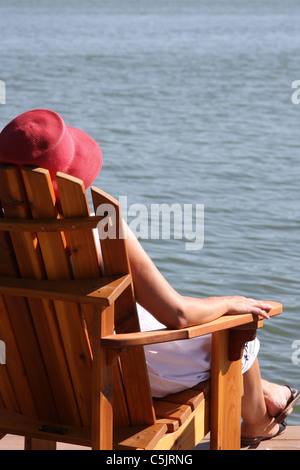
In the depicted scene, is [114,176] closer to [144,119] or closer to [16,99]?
[144,119]

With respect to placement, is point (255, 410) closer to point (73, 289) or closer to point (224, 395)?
point (224, 395)

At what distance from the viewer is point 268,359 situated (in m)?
4.31

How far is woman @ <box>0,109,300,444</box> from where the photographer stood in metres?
2.24

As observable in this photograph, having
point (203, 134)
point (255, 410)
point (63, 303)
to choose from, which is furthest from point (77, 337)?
point (203, 134)

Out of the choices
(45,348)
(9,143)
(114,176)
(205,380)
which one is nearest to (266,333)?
(205,380)

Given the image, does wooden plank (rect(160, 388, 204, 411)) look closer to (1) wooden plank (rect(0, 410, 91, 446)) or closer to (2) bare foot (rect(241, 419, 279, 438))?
(1) wooden plank (rect(0, 410, 91, 446))

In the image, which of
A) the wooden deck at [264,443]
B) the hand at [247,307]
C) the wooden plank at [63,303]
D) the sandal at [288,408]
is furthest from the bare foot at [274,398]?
→ the wooden plank at [63,303]

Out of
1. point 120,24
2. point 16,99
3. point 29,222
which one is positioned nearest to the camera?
point 29,222

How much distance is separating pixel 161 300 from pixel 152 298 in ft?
0.09

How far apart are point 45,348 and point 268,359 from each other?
2110 millimetres

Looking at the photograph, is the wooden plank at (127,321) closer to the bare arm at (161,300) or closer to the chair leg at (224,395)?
the bare arm at (161,300)

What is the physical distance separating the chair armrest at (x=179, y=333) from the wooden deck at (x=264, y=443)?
28.7 inches

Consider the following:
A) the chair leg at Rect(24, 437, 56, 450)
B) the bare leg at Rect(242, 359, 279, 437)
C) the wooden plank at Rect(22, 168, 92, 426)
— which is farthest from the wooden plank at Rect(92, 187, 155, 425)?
the bare leg at Rect(242, 359, 279, 437)

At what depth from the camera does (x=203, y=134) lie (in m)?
10.1
